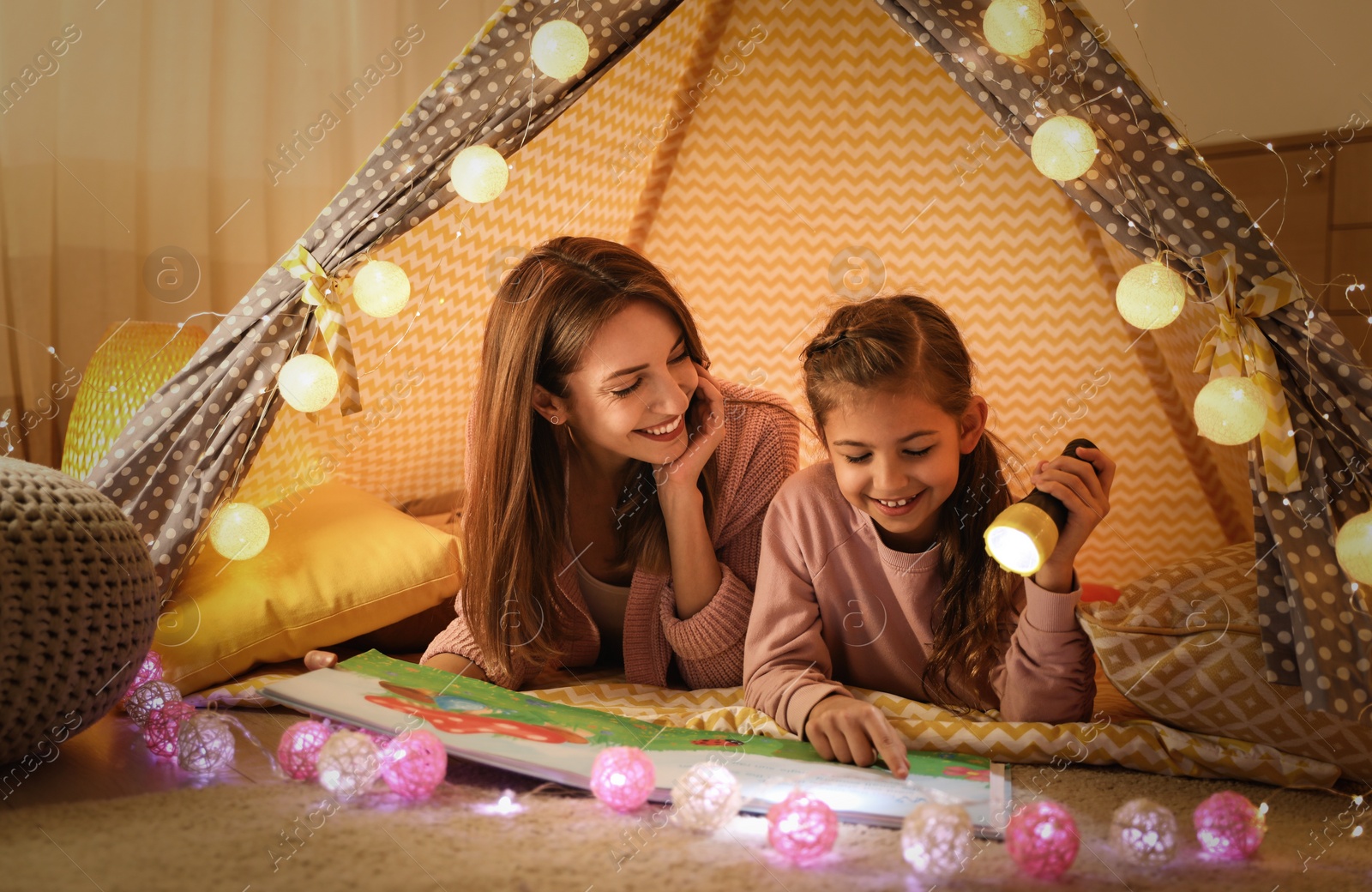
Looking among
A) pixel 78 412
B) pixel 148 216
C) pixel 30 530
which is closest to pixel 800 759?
pixel 30 530

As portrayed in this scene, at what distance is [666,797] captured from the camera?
Result: 1.04 metres

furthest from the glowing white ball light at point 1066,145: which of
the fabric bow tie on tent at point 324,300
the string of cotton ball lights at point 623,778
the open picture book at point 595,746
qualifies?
the fabric bow tie on tent at point 324,300

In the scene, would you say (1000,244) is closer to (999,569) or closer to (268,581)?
(999,569)

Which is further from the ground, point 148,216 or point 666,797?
point 148,216

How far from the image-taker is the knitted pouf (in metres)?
1.01

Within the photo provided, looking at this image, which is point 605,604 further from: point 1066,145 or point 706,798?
point 1066,145

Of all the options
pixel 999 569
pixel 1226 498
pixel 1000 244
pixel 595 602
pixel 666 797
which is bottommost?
pixel 666 797

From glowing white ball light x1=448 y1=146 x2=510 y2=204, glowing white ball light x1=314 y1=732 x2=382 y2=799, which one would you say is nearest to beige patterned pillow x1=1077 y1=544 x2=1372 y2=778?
glowing white ball light x1=314 y1=732 x2=382 y2=799

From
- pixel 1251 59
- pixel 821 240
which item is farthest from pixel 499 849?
pixel 1251 59

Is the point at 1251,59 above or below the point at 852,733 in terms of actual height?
above

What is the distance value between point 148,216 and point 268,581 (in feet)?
3.12

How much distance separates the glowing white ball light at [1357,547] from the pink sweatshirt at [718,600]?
0.70m

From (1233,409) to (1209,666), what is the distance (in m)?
0.28

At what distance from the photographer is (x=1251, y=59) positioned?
1.87 m
